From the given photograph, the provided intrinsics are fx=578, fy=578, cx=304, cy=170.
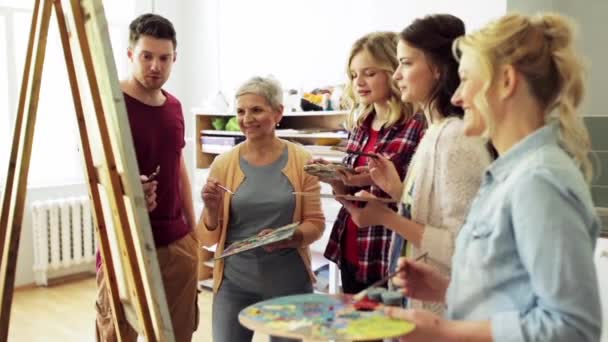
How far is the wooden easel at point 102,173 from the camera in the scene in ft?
4.11

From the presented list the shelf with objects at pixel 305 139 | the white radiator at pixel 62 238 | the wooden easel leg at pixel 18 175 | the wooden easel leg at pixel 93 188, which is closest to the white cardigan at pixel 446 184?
the wooden easel leg at pixel 93 188

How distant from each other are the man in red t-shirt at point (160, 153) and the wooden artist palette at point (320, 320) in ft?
3.10

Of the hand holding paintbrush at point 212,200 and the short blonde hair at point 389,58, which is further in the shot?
the hand holding paintbrush at point 212,200

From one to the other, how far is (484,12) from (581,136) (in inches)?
95.9

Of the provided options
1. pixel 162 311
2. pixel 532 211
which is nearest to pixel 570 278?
pixel 532 211

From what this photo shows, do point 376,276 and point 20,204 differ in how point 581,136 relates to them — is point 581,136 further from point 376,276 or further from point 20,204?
point 20,204

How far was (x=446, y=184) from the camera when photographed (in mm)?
1319

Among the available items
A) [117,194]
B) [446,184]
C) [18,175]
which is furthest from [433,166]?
[18,175]

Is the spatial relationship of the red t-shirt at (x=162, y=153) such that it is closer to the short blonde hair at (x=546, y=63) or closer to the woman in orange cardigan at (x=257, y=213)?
the woman in orange cardigan at (x=257, y=213)

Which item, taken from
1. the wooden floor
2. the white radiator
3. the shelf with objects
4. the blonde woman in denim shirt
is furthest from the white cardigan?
the white radiator

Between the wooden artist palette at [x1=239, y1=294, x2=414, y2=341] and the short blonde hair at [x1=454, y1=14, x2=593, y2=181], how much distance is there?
0.39 meters

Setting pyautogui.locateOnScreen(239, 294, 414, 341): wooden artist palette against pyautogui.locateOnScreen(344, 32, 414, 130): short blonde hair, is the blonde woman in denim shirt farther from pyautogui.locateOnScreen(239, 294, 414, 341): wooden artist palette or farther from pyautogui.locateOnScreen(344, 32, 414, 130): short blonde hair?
pyautogui.locateOnScreen(344, 32, 414, 130): short blonde hair

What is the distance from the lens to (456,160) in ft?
4.31

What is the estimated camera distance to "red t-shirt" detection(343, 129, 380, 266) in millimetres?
1787
